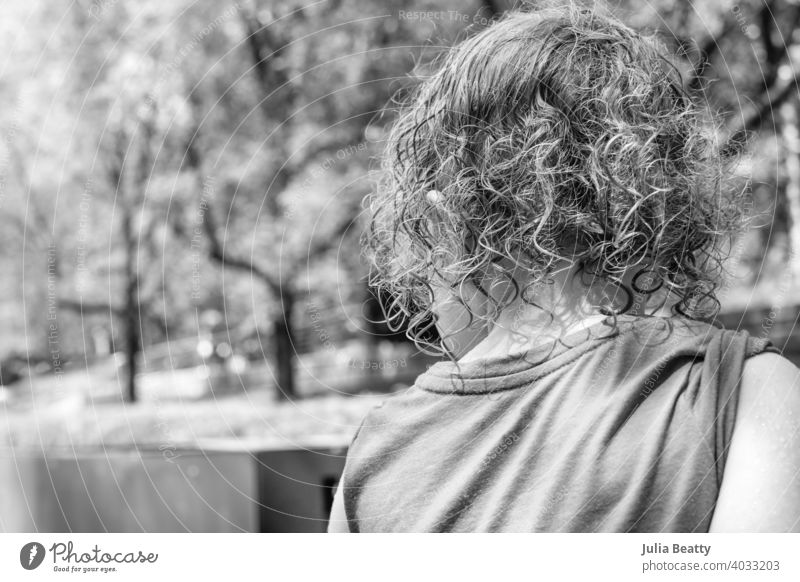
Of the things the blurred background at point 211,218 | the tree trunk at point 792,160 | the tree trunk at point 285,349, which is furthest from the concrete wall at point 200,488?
A: the tree trunk at point 792,160

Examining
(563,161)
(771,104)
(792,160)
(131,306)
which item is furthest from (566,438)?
(131,306)

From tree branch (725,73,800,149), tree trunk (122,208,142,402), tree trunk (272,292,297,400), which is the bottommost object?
tree trunk (272,292,297,400)

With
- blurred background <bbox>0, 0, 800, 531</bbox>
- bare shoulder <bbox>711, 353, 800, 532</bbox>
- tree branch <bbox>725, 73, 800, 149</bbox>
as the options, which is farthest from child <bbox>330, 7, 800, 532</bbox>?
tree branch <bbox>725, 73, 800, 149</bbox>

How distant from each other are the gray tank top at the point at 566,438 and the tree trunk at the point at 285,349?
11.6 feet

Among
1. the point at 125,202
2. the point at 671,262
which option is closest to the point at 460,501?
the point at 671,262

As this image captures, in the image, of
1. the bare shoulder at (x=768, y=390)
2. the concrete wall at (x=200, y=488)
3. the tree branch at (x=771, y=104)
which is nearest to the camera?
the bare shoulder at (x=768, y=390)

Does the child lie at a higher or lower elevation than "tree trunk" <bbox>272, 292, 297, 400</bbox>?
higher

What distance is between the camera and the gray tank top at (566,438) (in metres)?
0.46

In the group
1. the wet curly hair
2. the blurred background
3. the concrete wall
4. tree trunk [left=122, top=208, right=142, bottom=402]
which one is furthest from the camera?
tree trunk [left=122, top=208, right=142, bottom=402]

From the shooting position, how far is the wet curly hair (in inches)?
22.6

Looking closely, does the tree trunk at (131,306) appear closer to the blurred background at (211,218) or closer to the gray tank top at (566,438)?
the blurred background at (211,218)

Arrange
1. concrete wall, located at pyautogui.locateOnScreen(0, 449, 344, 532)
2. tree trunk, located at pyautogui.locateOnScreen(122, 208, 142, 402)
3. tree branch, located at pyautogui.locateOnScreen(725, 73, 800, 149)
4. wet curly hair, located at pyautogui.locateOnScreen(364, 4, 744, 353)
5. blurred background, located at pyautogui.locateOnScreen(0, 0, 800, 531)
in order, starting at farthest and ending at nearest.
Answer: tree trunk, located at pyautogui.locateOnScreen(122, 208, 142, 402), tree branch, located at pyautogui.locateOnScreen(725, 73, 800, 149), blurred background, located at pyautogui.locateOnScreen(0, 0, 800, 531), concrete wall, located at pyautogui.locateOnScreen(0, 449, 344, 532), wet curly hair, located at pyautogui.locateOnScreen(364, 4, 744, 353)

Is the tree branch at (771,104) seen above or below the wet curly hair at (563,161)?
above

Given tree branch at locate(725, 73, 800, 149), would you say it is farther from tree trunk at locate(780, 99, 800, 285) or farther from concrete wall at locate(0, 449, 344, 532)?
concrete wall at locate(0, 449, 344, 532)
